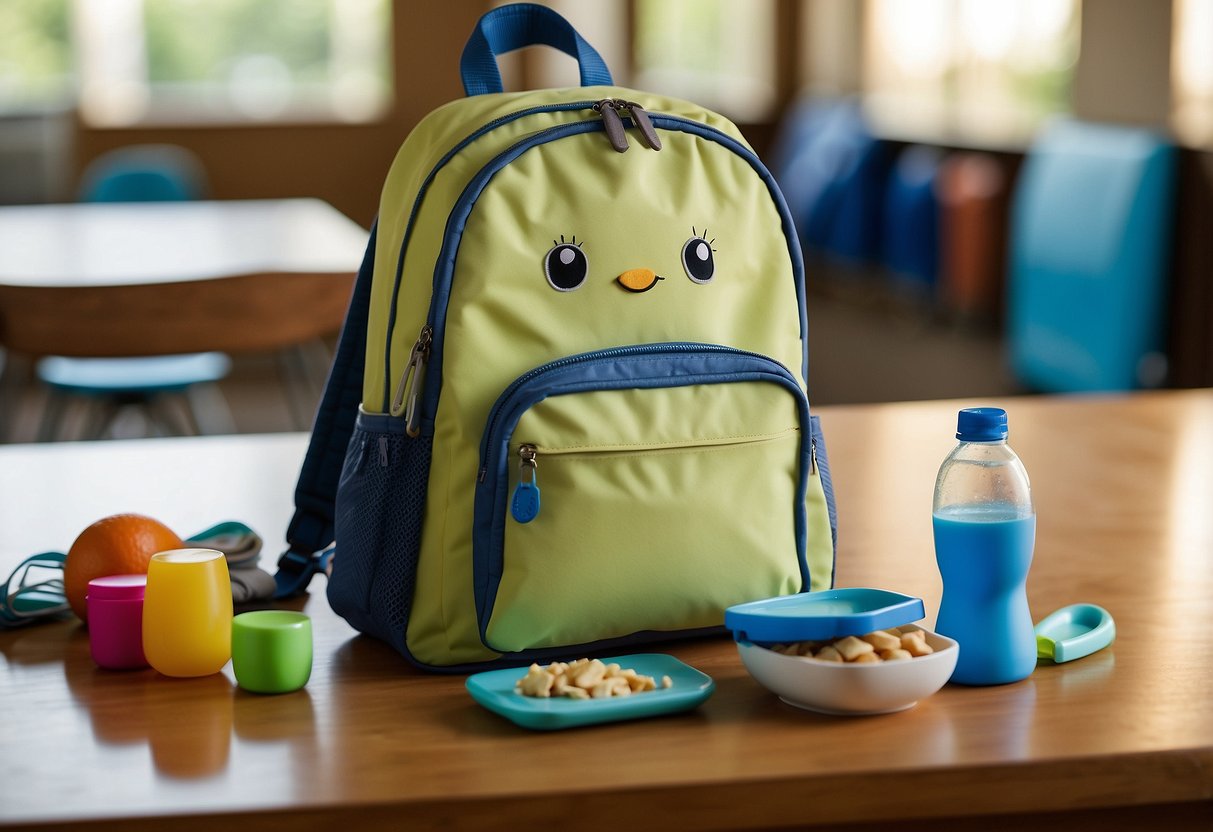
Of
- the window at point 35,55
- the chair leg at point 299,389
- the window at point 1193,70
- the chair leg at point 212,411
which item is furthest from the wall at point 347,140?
the window at point 1193,70

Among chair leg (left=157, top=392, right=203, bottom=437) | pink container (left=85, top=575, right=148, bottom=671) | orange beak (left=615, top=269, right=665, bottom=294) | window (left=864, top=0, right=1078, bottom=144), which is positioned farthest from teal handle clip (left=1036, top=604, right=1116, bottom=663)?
window (left=864, top=0, right=1078, bottom=144)

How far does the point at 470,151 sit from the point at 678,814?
1.35 ft

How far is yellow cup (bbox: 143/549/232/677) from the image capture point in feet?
2.68

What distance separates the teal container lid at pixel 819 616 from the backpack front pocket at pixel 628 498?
63mm

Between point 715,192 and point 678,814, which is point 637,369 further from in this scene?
point 678,814

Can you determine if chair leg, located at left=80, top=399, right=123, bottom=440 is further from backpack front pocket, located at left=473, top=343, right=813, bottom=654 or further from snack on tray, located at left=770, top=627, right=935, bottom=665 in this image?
snack on tray, located at left=770, top=627, right=935, bottom=665

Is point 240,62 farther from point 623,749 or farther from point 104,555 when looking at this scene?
point 623,749

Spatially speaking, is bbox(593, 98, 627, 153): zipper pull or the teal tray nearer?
the teal tray

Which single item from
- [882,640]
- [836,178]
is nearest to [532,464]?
[882,640]

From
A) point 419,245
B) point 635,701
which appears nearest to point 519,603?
point 635,701

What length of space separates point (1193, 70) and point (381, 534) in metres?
3.24

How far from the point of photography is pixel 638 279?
0.87 meters

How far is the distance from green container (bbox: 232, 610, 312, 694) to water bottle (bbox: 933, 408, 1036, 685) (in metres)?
0.36

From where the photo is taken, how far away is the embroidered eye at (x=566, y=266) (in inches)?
33.6
